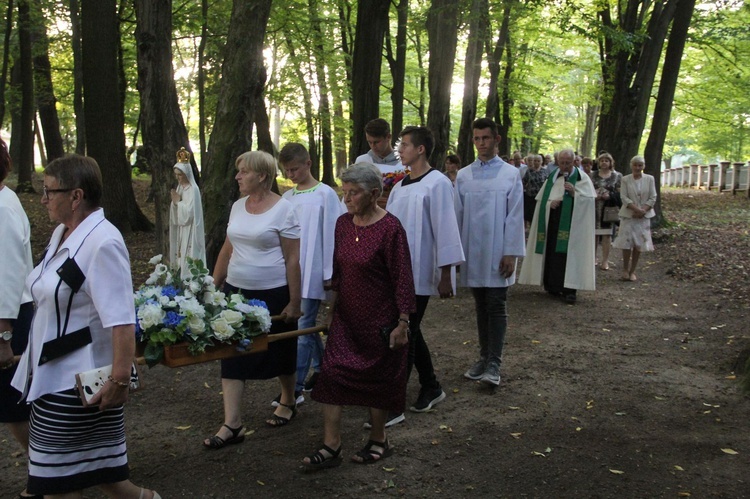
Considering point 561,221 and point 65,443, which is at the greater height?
point 561,221

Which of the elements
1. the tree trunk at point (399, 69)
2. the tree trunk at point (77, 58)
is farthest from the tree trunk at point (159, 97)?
the tree trunk at point (399, 69)

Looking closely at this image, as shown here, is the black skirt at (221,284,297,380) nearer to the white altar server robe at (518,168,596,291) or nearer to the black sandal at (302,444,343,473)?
the black sandal at (302,444,343,473)

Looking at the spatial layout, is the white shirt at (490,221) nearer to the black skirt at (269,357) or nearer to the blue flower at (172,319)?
the black skirt at (269,357)

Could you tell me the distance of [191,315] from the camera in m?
3.82

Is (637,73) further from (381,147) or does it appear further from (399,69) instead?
(381,147)

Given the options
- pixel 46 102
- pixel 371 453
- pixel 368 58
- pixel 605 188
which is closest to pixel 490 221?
pixel 371 453

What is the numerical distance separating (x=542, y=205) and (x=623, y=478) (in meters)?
6.69

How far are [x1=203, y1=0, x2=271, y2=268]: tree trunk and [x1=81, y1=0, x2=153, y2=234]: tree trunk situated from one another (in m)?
5.18

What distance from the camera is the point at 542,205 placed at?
34.9 feet

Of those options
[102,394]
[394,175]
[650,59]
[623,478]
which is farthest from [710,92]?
[102,394]

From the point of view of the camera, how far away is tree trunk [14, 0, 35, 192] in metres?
16.9

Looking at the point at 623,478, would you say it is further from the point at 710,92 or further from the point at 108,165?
the point at 710,92

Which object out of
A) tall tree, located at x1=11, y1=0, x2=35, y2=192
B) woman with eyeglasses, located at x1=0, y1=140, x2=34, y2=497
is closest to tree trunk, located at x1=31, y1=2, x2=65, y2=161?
tall tree, located at x1=11, y1=0, x2=35, y2=192

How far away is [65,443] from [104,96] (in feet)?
36.5
